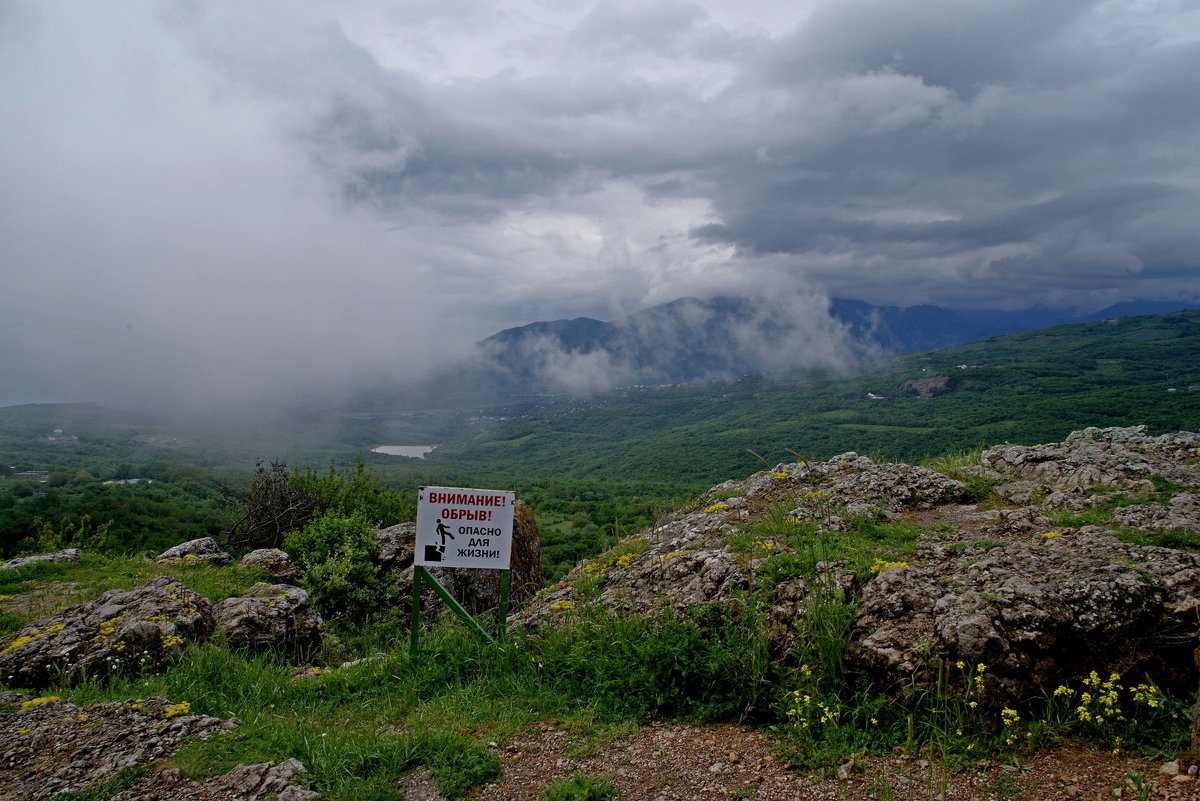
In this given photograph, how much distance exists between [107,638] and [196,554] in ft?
23.6

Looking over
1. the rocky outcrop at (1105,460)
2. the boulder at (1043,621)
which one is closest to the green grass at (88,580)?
the boulder at (1043,621)

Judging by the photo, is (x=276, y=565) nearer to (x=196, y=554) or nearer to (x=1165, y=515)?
(x=196, y=554)

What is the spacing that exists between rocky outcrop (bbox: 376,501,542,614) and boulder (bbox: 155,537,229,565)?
3529mm

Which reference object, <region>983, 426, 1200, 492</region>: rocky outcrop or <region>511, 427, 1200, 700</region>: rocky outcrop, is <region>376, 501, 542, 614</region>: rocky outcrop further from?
<region>983, 426, 1200, 492</region>: rocky outcrop

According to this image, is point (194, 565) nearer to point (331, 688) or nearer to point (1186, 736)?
point (331, 688)

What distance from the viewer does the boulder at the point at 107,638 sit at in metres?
7.35

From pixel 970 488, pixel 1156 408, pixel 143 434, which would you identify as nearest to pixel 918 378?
pixel 1156 408

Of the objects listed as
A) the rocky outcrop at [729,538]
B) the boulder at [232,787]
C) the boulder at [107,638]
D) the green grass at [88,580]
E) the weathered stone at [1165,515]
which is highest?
the weathered stone at [1165,515]

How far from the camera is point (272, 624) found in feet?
30.0

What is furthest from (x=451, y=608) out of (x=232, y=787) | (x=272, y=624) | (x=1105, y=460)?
(x=1105, y=460)

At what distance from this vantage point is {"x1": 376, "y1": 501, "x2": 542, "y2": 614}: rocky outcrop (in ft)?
40.8

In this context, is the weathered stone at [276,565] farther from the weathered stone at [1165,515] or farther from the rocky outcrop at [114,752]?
the weathered stone at [1165,515]

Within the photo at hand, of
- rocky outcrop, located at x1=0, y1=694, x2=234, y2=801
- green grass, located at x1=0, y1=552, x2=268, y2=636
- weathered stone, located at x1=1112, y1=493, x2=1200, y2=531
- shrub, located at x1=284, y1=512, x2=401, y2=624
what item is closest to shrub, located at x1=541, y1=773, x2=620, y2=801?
rocky outcrop, located at x1=0, y1=694, x2=234, y2=801

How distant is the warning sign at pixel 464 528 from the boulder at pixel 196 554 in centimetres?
899
